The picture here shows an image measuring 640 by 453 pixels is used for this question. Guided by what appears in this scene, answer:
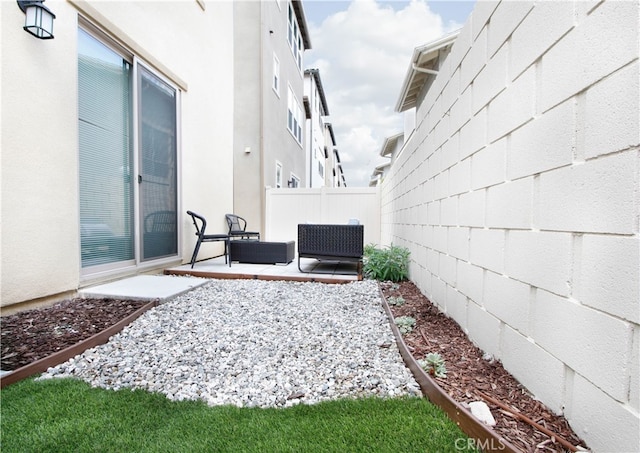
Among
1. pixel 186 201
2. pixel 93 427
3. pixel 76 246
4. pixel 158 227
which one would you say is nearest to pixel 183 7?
pixel 186 201

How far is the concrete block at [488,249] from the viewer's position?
5.48 ft

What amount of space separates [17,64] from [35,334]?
2.09 metres

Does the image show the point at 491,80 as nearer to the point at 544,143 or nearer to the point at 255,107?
the point at 544,143

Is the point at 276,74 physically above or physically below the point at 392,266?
above

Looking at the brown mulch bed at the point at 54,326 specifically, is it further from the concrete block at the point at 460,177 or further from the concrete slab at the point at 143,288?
the concrete block at the point at 460,177

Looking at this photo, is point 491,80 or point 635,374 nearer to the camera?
point 635,374

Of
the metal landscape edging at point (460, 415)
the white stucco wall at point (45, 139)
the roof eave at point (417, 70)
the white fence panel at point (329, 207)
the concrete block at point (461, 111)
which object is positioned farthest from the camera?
the white fence panel at point (329, 207)

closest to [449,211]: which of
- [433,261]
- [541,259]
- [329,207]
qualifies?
[433,261]

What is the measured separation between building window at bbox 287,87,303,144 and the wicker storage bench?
7.31 metres

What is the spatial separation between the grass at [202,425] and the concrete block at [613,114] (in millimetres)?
1139

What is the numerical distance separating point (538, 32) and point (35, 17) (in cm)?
353

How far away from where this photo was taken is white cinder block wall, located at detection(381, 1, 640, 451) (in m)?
0.93

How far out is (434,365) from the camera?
1.73 m

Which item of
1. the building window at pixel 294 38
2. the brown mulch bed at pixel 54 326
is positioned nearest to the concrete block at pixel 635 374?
the brown mulch bed at pixel 54 326
